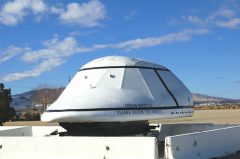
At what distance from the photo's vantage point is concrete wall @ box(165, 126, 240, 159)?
12.3m

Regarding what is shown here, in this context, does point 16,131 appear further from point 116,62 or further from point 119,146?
point 119,146

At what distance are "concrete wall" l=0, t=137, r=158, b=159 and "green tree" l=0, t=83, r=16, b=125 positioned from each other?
2603 cm

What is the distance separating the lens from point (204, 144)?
46.3ft

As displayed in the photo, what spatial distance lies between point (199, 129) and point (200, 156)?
5.09 m

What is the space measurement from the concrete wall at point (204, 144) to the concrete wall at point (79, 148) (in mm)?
736

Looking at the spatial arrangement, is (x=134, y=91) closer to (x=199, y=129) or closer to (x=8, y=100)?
(x=199, y=129)

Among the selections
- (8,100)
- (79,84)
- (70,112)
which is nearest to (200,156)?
(70,112)

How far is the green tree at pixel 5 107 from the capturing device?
39669 millimetres

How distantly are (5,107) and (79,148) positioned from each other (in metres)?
28.7

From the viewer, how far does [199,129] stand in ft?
61.4

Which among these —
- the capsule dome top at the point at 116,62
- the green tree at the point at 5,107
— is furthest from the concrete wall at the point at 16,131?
the green tree at the point at 5,107

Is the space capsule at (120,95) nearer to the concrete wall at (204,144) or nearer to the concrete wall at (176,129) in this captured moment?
the concrete wall at (176,129)

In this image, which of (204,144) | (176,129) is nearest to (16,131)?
(176,129)

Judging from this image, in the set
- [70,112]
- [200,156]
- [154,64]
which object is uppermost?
[154,64]
